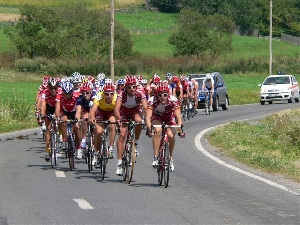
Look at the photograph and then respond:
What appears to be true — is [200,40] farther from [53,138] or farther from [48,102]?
[53,138]

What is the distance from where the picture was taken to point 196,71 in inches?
3649

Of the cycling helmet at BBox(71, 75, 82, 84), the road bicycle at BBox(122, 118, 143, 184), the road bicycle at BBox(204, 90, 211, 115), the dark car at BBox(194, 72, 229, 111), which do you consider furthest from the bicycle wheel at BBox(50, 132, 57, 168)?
the dark car at BBox(194, 72, 229, 111)

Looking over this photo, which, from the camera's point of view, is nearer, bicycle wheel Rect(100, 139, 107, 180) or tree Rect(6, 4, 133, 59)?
bicycle wheel Rect(100, 139, 107, 180)

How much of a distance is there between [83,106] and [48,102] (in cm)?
79

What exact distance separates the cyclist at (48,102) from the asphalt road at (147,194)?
2.02 feet

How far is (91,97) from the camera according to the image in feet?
65.7

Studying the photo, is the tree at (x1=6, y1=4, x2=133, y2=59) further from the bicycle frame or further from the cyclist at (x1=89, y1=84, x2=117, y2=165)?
the bicycle frame

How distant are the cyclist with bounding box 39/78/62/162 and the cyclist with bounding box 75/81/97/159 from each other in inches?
19.2

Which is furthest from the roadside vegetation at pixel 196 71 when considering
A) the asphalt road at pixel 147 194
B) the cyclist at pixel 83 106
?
the cyclist at pixel 83 106

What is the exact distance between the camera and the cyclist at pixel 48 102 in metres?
19.5

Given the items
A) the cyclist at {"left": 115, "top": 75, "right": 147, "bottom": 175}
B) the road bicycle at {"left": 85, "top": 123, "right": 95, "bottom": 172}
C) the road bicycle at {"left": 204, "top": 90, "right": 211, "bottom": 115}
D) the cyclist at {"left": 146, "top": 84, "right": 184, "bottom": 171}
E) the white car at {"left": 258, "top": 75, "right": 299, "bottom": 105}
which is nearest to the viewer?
the cyclist at {"left": 146, "top": 84, "right": 184, "bottom": 171}

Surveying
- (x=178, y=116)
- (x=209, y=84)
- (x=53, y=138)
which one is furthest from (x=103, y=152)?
(x=209, y=84)

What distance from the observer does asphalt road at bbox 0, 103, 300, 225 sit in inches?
472

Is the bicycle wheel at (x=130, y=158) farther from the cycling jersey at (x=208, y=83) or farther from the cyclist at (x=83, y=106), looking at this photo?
the cycling jersey at (x=208, y=83)
